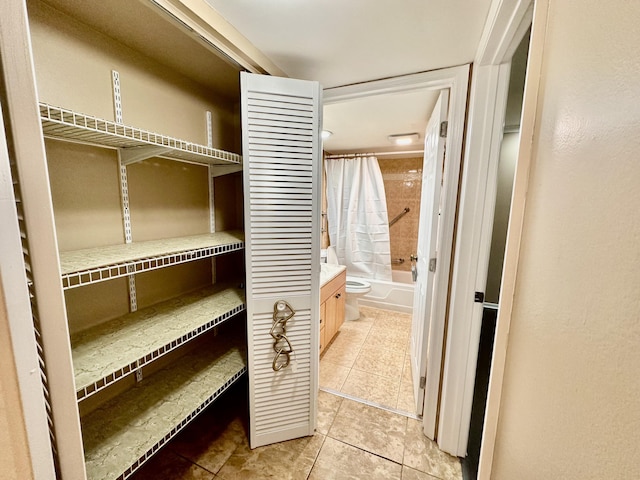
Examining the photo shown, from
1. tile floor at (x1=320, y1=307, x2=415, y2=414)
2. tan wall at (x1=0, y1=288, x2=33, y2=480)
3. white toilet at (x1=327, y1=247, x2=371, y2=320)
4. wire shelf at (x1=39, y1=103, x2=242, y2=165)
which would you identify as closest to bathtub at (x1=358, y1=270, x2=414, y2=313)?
tile floor at (x1=320, y1=307, x2=415, y2=414)

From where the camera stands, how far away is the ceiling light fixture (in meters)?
2.65

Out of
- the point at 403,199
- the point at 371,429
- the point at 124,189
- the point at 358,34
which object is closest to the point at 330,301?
the point at 371,429

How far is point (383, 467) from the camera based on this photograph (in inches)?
52.3

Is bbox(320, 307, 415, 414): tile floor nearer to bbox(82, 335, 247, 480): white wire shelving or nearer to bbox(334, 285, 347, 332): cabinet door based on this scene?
bbox(334, 285, 347, 332): cabinet door

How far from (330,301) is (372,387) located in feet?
2.43

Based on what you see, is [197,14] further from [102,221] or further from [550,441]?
[550,441]

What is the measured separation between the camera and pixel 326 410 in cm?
170

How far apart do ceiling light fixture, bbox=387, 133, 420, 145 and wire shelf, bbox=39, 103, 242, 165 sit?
2086 millimetres

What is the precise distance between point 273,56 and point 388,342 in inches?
99.2

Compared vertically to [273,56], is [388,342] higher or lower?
lower

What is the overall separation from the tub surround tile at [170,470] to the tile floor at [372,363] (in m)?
0.91

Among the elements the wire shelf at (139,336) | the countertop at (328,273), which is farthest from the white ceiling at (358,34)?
the countertop at (328,273)

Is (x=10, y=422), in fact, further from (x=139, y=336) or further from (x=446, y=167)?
(x=446, y=167)

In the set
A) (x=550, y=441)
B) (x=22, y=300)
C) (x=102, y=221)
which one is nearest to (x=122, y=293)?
(x=102, y=221)
